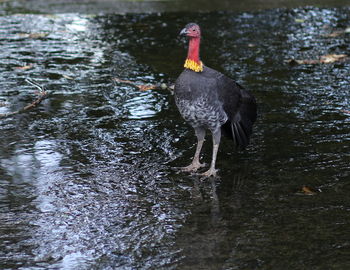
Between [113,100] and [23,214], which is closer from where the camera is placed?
[23,214]

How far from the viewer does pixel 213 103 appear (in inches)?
197

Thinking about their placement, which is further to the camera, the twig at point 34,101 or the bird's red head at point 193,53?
the twig at point 34,101

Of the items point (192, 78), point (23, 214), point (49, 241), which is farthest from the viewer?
point (192, 78)

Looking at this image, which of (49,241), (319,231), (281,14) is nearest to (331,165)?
(319,231)

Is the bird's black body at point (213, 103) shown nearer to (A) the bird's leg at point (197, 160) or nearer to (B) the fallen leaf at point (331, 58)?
(A) the bird's leg at point (197, 160)

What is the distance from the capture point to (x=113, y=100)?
7137mm

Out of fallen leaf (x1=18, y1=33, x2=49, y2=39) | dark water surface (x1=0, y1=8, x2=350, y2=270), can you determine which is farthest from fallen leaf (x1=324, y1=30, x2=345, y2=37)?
fallen leaf (x1=18, y1=33, x2=49, y2=39)

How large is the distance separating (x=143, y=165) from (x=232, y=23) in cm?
678

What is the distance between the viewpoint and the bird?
16.2 feet

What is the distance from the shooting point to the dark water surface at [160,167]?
3781mm

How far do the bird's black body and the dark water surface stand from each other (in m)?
0.31

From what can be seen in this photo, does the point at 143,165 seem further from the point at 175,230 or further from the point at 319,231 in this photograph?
the point at 319,231

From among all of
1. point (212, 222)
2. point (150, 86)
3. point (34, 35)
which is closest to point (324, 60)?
point (150, 86)

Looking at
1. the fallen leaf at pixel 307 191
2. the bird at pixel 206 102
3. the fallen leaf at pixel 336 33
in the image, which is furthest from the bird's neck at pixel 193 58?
the fallen leaf at pixel 336 33
